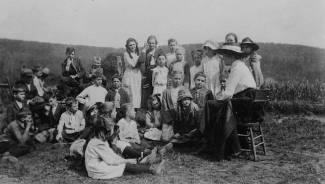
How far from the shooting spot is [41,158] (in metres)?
6.35

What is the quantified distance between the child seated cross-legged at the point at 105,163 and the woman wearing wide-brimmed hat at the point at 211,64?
337 centimetres

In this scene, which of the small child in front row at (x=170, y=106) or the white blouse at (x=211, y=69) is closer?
the small child in front row at (x=170, y=106)

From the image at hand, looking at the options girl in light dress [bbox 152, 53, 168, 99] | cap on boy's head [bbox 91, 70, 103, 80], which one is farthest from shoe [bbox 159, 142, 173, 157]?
cap on boy's head [bbox 91, 70, 103, 80]

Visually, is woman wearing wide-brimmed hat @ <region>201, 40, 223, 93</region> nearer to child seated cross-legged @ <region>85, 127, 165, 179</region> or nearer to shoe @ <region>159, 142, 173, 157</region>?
shoe @ <region>159, 142, 173, 157</region>

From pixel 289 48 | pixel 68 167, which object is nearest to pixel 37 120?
pixel 68 167

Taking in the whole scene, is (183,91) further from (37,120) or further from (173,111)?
(37,120)

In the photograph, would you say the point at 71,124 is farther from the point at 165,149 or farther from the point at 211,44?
the point at 211,44

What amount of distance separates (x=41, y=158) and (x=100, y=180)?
1.81 meters

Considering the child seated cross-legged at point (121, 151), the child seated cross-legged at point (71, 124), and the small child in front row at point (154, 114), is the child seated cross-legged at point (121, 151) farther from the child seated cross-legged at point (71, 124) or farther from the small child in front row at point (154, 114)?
the small child in front row at point (154, 114)

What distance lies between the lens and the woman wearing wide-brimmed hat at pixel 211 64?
8.22 meters

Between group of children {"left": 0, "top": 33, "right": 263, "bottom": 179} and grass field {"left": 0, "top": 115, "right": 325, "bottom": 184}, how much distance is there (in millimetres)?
257

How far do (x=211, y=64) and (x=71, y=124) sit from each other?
11.1ft

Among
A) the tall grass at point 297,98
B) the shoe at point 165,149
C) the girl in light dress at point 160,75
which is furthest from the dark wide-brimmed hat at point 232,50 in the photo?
the tall grass at point 297,98

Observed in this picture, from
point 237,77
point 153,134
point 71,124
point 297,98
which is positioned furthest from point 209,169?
point 297,98
